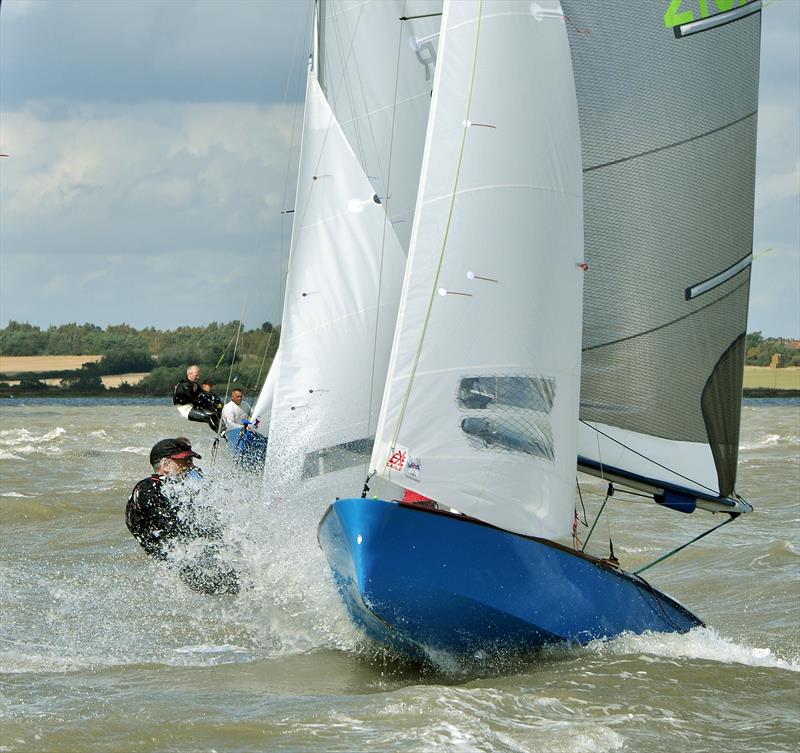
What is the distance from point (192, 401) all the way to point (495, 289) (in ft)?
32.3

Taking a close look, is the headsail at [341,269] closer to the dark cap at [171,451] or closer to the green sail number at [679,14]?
the dark cap at [171,451]

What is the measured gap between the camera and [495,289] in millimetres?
7039

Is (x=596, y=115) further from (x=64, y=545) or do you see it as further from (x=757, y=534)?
(x=757, y=534)

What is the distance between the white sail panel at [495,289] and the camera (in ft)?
22.8

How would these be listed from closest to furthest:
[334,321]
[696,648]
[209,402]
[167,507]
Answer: [167,507] → [696,648] → [334,321] → [209,402]

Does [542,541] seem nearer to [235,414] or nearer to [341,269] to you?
[341,269]

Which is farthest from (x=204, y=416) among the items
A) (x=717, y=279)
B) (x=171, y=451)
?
(x=717, y=279)

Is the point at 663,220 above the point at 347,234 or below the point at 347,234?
below

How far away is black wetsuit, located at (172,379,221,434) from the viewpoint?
53.1 feet

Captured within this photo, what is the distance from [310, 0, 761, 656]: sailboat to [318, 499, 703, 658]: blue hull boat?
0.01 metres

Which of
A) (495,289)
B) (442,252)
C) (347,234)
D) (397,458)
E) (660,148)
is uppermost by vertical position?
(660,148)

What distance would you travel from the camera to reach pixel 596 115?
8.14 meters

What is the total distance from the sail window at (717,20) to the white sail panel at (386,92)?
15.6ft

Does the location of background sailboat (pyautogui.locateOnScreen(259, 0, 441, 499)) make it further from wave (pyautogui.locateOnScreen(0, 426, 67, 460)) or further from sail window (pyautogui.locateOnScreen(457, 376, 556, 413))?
wave (pyautogui.locateOnScreen(0, 426, 67, 460))
